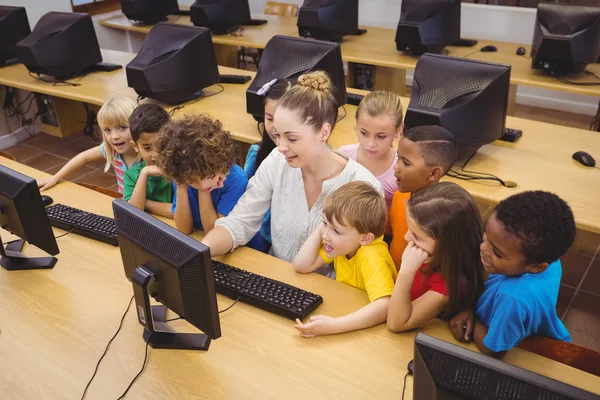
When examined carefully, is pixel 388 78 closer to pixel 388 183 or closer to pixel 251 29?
pixel 251 29

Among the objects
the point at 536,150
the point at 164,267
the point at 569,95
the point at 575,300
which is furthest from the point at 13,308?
the point at 569,95

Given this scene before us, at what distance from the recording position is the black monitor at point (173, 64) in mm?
3133

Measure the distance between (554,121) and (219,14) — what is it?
2981mm

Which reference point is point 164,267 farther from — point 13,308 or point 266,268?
point 13,308

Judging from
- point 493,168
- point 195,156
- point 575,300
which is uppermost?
point 195,156

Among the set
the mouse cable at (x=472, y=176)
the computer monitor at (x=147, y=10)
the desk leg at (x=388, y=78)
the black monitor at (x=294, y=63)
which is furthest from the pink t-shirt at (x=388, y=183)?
the computer monitor at (x=147, y=10)

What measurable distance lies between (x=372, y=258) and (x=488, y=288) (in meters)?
0.32

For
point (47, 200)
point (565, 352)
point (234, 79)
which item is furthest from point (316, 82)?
point (234, 79)

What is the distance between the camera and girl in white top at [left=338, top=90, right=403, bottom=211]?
212cm

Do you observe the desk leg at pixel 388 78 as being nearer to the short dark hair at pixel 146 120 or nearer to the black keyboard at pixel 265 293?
the short dark hair at pixel 146 120

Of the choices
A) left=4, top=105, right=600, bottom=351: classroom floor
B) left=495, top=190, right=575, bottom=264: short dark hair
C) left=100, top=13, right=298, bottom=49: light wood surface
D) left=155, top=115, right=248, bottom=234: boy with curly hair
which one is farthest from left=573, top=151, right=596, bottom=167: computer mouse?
left=100, top=13, right=298, bottom=49: light wood surface

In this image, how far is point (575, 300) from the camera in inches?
104

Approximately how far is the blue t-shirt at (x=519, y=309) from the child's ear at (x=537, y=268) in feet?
0.04

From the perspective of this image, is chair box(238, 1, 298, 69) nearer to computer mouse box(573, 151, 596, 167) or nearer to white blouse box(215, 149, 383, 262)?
computer mouse box(573, 151, 596, 167)
